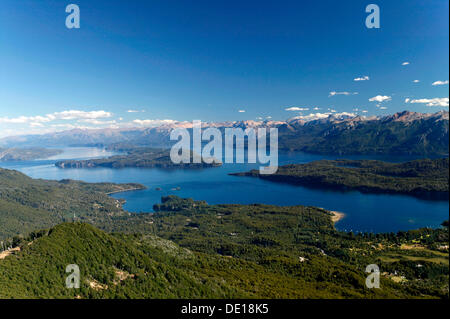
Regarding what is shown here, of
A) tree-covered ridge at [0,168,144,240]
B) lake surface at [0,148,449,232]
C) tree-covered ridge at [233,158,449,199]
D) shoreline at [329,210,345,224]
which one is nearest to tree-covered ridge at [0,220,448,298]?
lake surface at [0,148,449,232]

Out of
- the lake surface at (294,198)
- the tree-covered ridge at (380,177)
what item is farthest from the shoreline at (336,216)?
the tree-covered ridge at (380,177)

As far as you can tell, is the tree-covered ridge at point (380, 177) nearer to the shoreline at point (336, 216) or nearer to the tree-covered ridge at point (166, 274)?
the shoreline at point (336, 216)

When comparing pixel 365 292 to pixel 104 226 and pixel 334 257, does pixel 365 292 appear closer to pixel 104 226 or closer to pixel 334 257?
pixel 334 257

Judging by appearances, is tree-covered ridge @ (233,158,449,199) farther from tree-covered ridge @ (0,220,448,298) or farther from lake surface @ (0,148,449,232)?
tree-covered ridge @ (0,220,448,298)

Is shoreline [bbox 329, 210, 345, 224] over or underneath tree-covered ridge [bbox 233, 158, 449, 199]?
underneath

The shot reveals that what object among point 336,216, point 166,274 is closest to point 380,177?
point 336,216

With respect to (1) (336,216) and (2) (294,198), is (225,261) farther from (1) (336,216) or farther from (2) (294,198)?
(2) (294,198)
